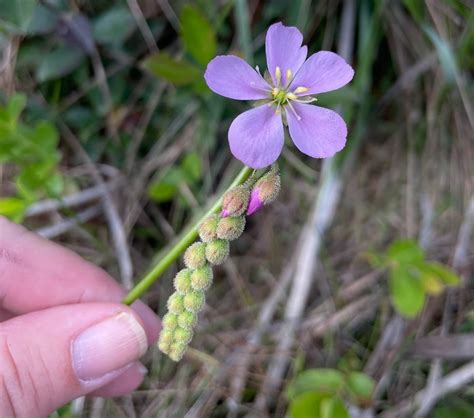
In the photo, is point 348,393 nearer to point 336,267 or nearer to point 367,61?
point 336,267

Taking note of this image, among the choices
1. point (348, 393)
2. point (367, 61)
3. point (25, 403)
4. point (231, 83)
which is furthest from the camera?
point (367, 61)

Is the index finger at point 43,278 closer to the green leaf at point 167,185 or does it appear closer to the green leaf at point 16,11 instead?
the green leaf at point 167,185

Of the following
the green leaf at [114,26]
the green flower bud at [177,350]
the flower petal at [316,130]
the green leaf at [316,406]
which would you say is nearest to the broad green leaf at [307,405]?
the green leaf at [316,406]

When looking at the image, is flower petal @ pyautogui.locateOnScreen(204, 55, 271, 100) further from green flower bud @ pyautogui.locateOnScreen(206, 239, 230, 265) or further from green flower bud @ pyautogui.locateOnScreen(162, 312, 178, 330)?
green flower bud @ pyautogui.locateOnScreen(162, 312, 178, 330)

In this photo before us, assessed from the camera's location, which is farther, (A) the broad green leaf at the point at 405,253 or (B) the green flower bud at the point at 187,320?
(A) the broad green leaf at the point at 405,253

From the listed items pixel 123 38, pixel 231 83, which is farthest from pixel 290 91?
→ pixel 123 38

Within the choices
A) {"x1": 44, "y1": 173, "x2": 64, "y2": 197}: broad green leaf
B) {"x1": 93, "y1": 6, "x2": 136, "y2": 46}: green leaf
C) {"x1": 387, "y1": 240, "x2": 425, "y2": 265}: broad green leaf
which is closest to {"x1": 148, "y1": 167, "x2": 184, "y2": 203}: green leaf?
{"x1": 44, "y1": 173, "x2": 64, "y2": 197}: broad green leaf
